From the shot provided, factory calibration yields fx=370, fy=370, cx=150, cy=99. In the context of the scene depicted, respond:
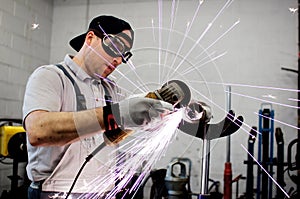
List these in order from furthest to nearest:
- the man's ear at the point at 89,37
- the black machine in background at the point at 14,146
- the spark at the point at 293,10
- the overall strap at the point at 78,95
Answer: the spark at the point at 293,10 → the black machine in background at the point at 14,146 → the man's ear at the point at 89,37 → the overall strap at the point at 78,95

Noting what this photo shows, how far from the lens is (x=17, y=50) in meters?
2.48

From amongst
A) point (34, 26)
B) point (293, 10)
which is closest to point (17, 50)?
point (34, 26)

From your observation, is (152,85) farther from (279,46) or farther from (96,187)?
(279,46)

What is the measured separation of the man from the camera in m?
1.01

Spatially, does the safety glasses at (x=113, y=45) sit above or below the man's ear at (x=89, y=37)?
below

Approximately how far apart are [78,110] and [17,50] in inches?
57.6

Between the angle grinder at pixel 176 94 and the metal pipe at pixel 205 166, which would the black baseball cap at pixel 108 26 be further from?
the metal pipe at pixel 205 166

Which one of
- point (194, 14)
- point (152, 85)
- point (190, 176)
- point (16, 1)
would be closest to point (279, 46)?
point (194, 14)

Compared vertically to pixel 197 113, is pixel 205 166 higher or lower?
lower

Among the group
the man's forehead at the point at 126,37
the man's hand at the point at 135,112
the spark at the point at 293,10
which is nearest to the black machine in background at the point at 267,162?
the spark at the point at 293,10

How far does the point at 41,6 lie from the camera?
2742 mm

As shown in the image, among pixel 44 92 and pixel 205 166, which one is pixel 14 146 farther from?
pixel 205 166

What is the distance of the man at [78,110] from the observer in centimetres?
101

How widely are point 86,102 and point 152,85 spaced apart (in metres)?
0.27
